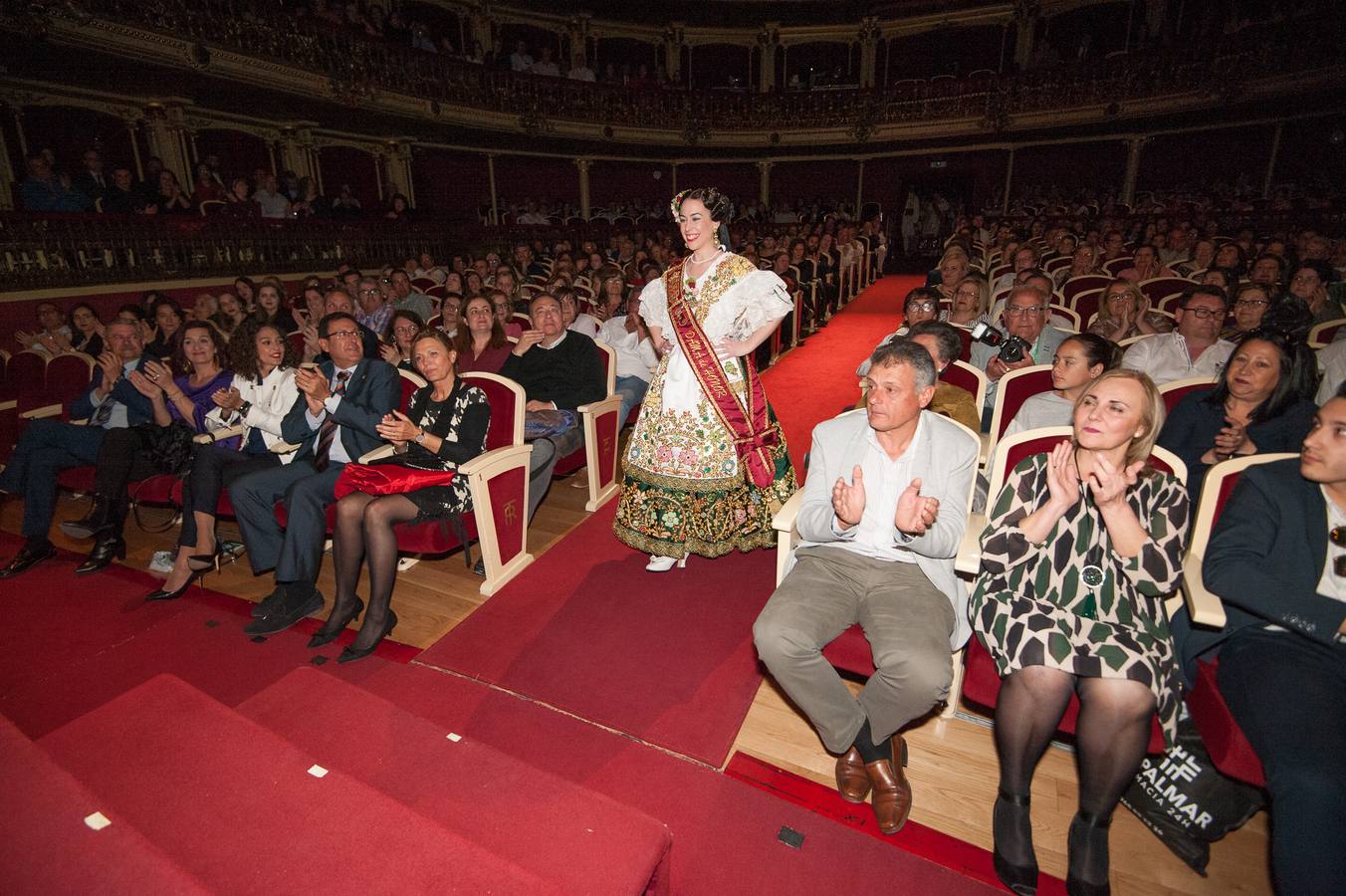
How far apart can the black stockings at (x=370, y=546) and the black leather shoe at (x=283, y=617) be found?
30cm

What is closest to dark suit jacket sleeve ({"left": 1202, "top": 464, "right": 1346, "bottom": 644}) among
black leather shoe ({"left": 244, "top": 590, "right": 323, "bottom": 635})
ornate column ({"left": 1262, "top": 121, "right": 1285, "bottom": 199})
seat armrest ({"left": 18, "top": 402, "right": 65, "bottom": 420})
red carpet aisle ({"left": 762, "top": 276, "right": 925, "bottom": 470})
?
red carpet aisle ({"left": 762, "top": 276, "right": 925, "bottom": 470})

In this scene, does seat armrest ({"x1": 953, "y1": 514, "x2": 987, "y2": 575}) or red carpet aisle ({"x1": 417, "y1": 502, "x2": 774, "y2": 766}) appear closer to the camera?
seat armrest ({"x1": 953, "y1": 514, "x2": 987, "y2": 575})

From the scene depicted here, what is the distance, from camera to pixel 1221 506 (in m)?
1.82

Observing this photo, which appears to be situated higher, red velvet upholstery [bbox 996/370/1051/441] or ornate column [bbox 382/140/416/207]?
ornate column [bbox 382/140/416/207]

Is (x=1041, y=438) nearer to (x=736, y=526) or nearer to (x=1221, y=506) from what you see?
(x=1221, y=506)

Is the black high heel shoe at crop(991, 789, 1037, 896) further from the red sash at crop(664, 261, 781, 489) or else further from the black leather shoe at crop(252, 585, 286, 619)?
the black leather shoe at crop(252, 585, 286, 619)

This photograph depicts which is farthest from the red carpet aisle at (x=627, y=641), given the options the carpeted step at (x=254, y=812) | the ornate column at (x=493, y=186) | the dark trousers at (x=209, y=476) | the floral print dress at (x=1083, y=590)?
the ornate column at (x=493, y=186)

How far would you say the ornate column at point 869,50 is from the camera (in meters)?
16.5

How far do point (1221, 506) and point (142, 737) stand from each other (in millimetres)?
2721

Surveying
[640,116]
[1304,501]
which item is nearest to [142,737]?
[1304,501]

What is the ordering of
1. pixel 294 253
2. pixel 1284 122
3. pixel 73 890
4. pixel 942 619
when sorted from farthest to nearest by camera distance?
pixel 1284 122
pixel 294 253
pixel 942 619
pixel 73 890

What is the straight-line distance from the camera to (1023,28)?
51.0ft

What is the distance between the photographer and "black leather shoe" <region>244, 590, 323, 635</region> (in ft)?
8.84

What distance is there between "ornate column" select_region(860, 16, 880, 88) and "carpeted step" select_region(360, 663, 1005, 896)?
60.9 feet
